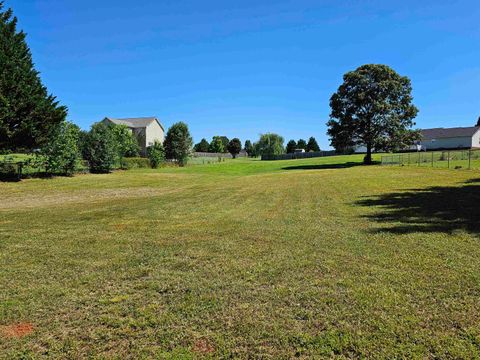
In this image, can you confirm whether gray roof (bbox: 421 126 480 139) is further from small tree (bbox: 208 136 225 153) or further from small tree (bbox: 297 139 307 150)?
small tree (bbox: 208 136 225 153)

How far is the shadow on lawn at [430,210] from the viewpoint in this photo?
7.95m

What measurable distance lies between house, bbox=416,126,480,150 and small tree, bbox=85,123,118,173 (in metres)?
71.2

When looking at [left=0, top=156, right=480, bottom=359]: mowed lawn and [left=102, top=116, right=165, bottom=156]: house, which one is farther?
[left=102, top=116, right=165, bottom=156]: house

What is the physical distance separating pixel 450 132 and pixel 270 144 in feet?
157

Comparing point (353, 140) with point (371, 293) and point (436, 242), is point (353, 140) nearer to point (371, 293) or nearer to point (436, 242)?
point (436, 242)

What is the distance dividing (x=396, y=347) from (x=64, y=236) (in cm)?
722

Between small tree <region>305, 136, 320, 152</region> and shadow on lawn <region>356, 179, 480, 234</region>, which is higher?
small tree <region>305, 136, 320, 152</region>

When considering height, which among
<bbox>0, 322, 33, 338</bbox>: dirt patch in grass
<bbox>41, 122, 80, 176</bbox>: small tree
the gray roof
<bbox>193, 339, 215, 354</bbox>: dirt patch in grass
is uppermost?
the gray roof

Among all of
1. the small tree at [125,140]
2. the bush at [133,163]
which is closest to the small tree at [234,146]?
the small tree at [125,140]

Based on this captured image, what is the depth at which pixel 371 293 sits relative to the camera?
4324 millimetres

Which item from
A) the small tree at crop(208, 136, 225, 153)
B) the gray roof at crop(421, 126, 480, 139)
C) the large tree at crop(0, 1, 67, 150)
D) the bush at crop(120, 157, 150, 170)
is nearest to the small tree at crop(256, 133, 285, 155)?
the small tree at crop(208, 136, 225, 153)

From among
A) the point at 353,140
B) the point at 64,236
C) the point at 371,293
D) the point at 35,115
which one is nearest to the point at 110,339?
the point at 371,293

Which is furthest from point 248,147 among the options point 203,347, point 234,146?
point 203,347

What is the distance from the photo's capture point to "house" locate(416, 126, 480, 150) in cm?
7819
